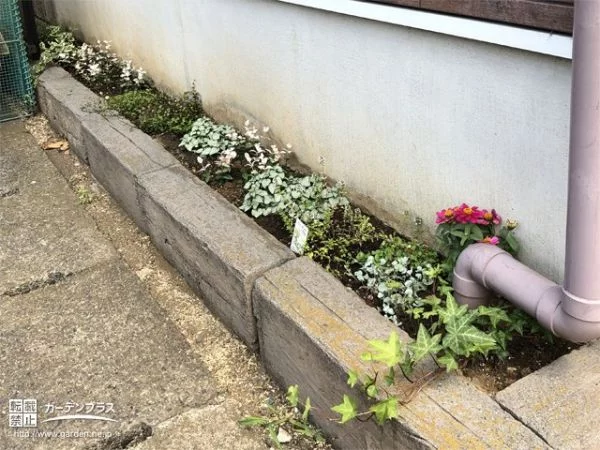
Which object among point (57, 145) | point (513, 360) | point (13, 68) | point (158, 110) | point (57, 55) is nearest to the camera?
point (513, 360)

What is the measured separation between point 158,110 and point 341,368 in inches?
128

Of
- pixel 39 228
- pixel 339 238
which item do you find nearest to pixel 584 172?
pixel 339 238

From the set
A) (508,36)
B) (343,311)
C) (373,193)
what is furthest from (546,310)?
(373,193)

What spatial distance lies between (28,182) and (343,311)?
3378 millimetres

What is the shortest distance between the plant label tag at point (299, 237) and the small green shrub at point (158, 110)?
1.82m

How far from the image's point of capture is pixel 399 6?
311cm

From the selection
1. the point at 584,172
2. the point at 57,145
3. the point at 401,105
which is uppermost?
the point at 584,172

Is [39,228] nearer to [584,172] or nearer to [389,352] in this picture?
[389,352]

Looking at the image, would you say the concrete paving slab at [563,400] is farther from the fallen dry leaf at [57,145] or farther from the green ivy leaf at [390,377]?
the fallen dry leaf at [57,145]

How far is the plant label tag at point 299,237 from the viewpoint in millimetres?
3455

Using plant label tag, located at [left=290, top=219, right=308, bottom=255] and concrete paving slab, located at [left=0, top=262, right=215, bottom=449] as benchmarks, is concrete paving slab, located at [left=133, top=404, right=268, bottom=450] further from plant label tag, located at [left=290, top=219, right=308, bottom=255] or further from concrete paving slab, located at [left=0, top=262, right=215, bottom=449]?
plant label tag, located at [left=290, top=219, right=308, bottom=255]

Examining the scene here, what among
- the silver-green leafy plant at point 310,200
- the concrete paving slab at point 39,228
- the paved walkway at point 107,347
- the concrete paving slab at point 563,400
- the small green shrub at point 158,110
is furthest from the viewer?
the small green shrub at point 158,110

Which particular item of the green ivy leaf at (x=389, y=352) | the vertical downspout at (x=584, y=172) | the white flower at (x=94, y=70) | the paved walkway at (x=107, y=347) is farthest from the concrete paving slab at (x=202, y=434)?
the white flower at (x=94, y=70)

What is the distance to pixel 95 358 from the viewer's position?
3453 millimetres
